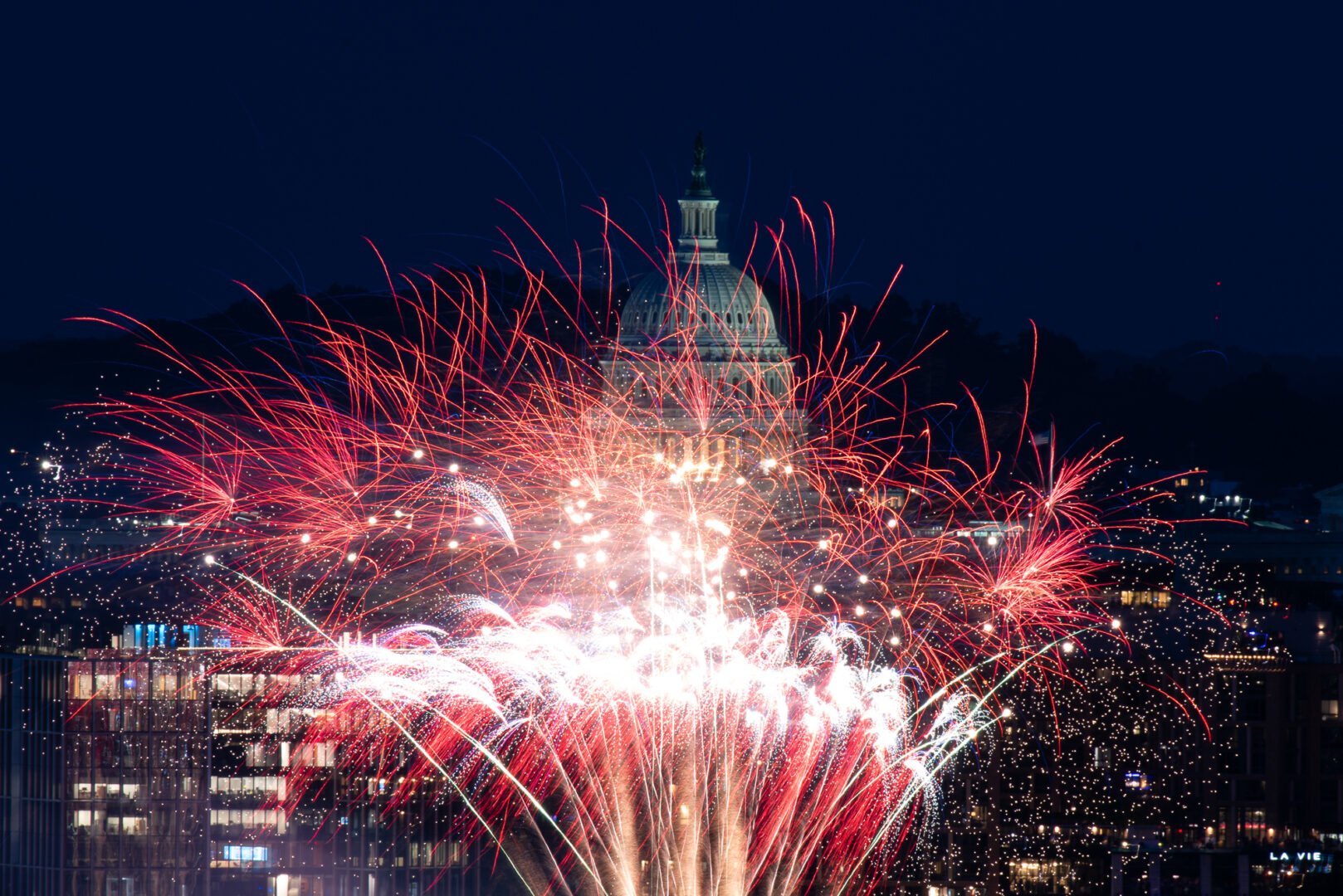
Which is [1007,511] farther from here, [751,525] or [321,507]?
[321,507]

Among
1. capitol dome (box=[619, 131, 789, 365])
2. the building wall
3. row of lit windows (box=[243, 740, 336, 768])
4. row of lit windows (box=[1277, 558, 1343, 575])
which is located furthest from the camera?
row of lit windows (box=[1277, 558, 1343, 575])

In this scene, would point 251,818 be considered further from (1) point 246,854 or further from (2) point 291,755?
(2) point 291,755

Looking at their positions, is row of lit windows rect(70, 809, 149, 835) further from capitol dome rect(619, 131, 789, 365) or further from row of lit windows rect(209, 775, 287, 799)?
capitol dome rect(619, 131, 789, 365)

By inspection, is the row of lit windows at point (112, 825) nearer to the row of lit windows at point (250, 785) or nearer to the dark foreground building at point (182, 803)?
the dark foreground building at point (182, 803)

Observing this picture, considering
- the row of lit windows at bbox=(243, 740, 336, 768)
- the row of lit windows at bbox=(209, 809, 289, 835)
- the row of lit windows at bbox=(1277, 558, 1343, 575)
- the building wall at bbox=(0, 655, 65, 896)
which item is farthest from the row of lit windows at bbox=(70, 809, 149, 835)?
the row of lit windows at bbox=(1277, 558, 1343, 575)

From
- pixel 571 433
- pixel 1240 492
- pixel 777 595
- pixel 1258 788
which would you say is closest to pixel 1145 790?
pixel 1258 788

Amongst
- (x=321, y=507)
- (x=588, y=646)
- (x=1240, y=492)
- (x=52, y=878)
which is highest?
(x=1240, y=492)

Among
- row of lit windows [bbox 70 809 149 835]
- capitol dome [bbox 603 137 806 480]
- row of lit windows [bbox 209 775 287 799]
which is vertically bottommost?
row of lit windows [bbox 70 809 149 835]

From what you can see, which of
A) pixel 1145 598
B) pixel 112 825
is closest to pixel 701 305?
pixel 1145 598
